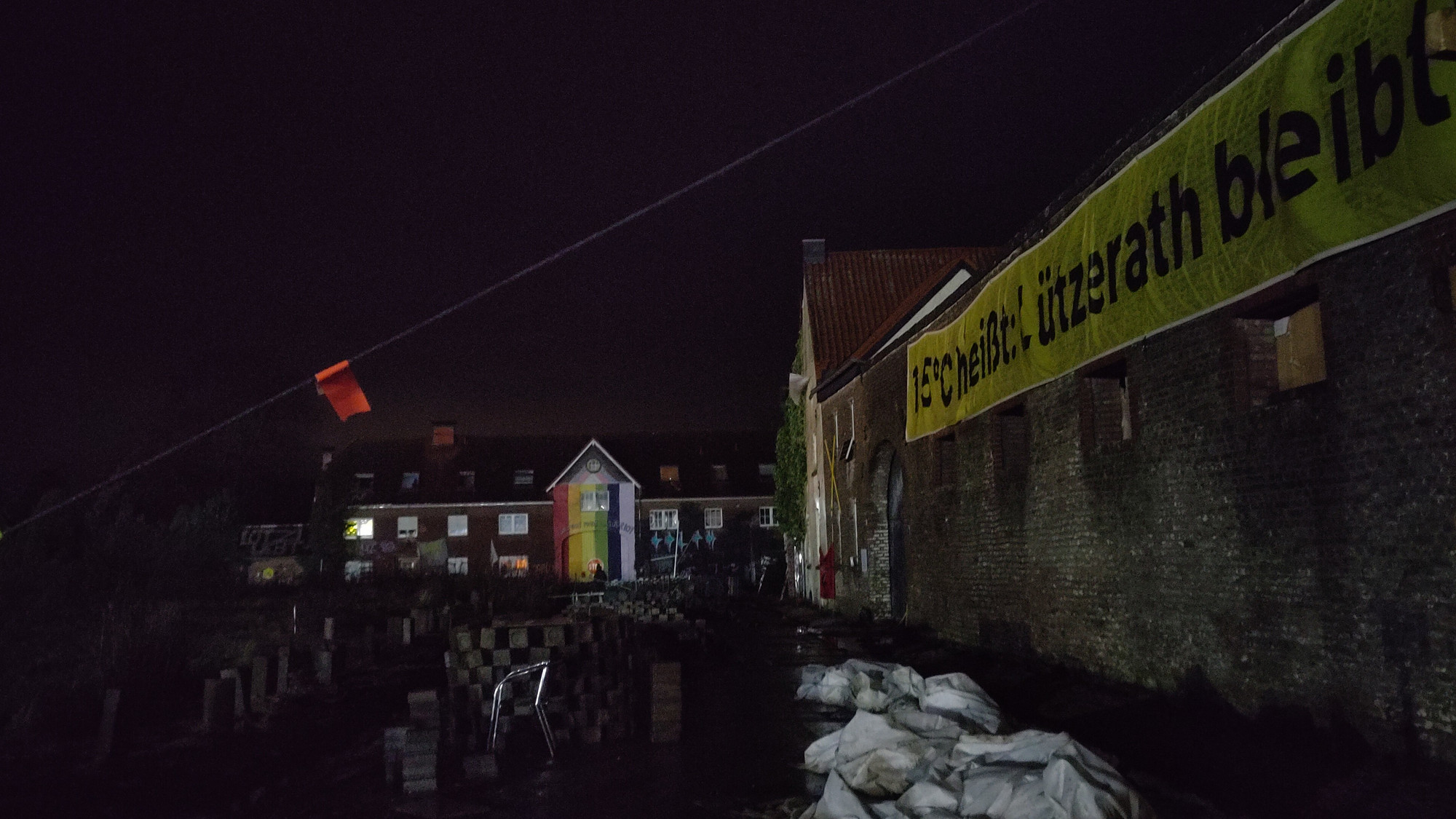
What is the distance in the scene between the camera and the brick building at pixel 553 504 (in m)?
54.1

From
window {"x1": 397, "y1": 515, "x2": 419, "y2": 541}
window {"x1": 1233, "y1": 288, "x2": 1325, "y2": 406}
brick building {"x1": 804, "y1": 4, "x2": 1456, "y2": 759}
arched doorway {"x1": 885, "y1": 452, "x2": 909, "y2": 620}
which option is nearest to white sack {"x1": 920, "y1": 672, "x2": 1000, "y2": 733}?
brick building {"x1": 804, "y1": 4, "x2": 1456, "y2": 759}

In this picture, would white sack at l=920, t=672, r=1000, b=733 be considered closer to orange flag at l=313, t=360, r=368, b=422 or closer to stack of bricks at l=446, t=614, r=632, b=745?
stack of bricks at l=446, t=614, r=632, b=745

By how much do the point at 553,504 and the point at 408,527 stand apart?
7.44 metres

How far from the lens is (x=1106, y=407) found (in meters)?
11.2

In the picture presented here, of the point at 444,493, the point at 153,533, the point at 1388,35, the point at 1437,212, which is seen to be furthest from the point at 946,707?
the point at 444,493

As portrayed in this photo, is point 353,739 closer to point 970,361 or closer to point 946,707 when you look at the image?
point 946,707

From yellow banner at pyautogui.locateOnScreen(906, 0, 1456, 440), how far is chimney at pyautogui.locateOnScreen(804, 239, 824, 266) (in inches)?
930

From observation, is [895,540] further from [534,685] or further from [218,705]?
[218,705]

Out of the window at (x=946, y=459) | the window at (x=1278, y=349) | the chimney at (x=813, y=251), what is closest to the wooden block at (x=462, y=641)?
the window at (x=1278, y=349)

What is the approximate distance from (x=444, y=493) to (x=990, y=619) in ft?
148

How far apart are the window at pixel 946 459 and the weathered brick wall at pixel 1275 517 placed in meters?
3.36

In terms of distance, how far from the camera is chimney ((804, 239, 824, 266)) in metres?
35.7

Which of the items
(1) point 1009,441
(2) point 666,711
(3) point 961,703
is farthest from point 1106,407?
(2) point 666,711

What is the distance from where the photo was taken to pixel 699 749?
931 centimetres
